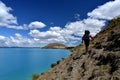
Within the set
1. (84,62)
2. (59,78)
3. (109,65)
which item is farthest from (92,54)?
(59,78)

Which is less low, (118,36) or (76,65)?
(118,36)

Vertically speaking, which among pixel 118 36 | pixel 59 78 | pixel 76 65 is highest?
pixel 118 36

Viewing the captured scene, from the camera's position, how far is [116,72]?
1525 centimetres

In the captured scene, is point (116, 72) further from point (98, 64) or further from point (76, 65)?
point (76, 65)

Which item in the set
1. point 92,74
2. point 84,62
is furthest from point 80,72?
point 92,74

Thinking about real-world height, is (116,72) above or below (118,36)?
below

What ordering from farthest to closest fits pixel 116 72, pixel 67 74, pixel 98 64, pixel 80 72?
pixel 67 74 < pixel 80 72 < pixel 98 64 < pixel 116 72

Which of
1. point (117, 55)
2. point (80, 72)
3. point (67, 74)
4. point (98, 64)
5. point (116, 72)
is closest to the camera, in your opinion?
point (116, 72)

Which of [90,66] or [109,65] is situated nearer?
[109,65]

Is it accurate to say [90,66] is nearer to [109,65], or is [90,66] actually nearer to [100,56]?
[100,56]

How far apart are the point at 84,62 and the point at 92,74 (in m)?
3.48

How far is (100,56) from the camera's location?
18891mm

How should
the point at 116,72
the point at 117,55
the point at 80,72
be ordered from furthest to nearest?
the point at 80,72 → the point at 117,55 → the point at 116,72

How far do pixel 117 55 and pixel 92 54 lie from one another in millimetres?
4130
